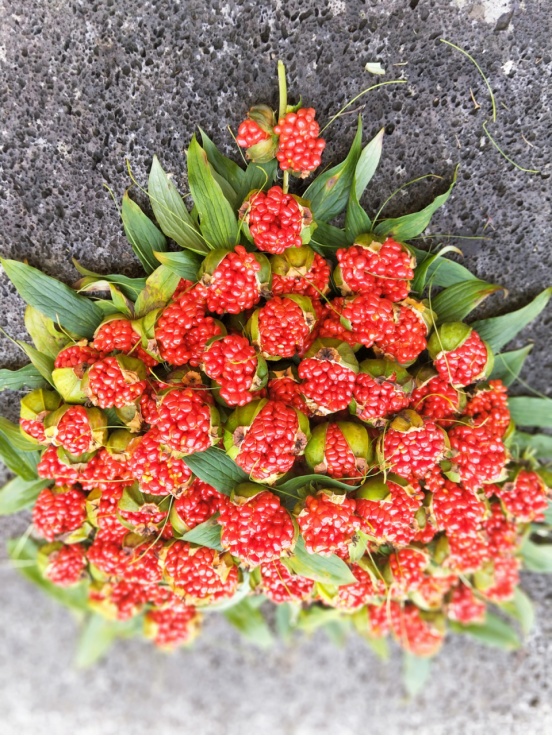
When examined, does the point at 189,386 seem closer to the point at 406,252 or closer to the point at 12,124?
the point at 406,252

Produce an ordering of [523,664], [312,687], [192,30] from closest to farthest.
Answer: [192,30] < [523,664] < [312,687]

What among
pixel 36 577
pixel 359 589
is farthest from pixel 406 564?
pixel 36 577

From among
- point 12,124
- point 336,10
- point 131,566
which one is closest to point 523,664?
point 131,566

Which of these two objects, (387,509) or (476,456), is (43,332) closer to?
(387,509)

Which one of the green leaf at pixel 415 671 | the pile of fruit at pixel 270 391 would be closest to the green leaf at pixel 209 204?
the pile of fruit at pixel 270 391

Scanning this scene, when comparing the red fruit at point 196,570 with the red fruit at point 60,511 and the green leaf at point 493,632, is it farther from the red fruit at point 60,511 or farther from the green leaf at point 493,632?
the green leaf at point 493,632

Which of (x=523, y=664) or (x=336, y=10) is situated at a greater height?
(x=336, y=10)

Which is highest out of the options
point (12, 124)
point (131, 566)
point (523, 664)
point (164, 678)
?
point (12, 124)
